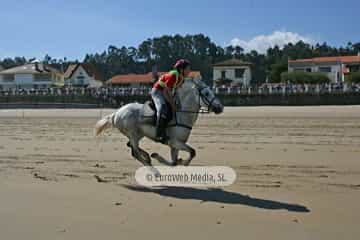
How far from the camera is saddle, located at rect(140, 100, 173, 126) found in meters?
8.81

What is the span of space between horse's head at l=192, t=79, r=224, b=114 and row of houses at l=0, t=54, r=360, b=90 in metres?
68.1

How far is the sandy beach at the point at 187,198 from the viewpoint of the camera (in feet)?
19.1

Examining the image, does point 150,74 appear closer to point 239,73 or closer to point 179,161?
point 239,73

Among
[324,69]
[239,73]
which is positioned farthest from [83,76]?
[324,69]

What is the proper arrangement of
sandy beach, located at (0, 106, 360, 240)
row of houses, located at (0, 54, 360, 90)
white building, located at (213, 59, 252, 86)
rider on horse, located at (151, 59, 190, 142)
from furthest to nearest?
white building, located at (213, 59, 252, 86) → row of houses, located at (0, 54, 360, 90) → rider on horse, located at (151, 59, 190, 142) → sandy beach, located at (0, 106, 360, 240)

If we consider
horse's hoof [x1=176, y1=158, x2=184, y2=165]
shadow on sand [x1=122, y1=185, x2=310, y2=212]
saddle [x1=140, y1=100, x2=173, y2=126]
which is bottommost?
shadow on sand [x1=122, y1=185, x2=310, y2=212]

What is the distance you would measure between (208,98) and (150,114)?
126cm

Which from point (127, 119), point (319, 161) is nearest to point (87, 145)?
point (127, 119)

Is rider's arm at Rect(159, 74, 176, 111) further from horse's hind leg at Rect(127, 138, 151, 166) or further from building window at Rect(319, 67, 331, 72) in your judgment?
building window at Rect(319, 67, 331, 72)

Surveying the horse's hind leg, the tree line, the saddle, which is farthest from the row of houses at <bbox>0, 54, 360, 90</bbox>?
the saddle

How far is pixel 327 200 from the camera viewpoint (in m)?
7.02

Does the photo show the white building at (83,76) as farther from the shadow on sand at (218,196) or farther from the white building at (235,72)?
the shadow on sand at (218,196)

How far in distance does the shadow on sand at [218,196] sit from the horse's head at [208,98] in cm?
149

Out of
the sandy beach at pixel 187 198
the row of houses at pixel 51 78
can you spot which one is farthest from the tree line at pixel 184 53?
the sandy beach at pixel 187 198
